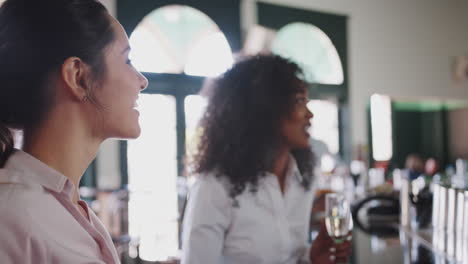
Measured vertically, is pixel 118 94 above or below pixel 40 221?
above

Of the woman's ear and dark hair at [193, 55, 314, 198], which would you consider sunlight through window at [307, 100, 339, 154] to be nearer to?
dark hair at [193, 55, 314, 198]

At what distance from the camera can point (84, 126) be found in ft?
2.23

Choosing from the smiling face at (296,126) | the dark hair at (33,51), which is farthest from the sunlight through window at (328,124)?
the dark hair at (33,51)

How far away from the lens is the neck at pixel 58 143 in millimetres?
643

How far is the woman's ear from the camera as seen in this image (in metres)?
0.64

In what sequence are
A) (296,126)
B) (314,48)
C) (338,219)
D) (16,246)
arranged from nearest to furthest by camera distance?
(16,246)
(338,219)
(296,126)
(314,48)

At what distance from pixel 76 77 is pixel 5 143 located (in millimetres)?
162

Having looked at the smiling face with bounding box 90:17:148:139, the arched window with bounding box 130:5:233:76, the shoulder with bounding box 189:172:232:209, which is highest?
the arched window with bounding box 130:5:233:76

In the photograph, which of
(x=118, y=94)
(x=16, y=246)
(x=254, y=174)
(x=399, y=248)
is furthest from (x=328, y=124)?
(x=16, y=246)

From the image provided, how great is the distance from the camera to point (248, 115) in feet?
4.74

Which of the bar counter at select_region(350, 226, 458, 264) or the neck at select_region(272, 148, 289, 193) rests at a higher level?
the neck at select_region(272, 148, 289, 193)

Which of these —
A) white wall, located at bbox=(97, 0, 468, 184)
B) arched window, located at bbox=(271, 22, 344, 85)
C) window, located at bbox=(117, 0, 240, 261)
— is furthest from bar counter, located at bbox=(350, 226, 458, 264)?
arched window, located at bbox=(271, 22, 344, 85)

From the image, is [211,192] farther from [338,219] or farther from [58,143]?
[58,143]

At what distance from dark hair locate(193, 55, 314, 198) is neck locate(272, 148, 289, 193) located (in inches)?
1.1
